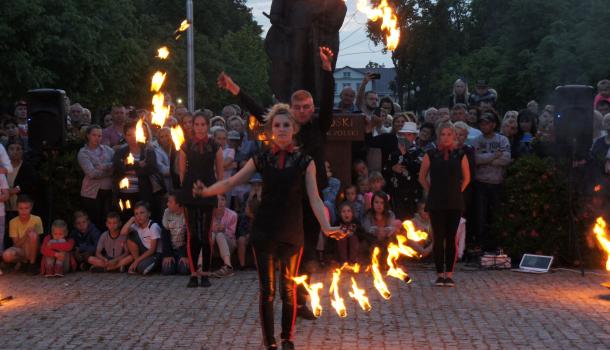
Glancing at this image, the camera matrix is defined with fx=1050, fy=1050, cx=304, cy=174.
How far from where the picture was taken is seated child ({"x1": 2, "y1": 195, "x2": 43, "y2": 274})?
45.8 ft

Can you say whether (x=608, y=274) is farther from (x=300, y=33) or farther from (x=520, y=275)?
(x=300, y=33)

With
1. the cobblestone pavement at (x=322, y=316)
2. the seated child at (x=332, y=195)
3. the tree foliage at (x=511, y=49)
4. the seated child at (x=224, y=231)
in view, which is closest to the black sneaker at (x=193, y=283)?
the cobblestone pavement at (x=322, y=316)

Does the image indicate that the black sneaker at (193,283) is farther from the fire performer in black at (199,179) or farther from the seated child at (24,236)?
the seated child at (24,236)

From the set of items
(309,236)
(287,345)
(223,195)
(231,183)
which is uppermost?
(231,183)

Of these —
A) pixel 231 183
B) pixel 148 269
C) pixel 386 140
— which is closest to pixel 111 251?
pixel 148 269

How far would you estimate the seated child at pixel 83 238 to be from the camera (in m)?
14.1

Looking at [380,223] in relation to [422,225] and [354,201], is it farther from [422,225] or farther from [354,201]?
[422,225]

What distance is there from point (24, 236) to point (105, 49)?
28672mm

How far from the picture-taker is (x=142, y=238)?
45.8 ft

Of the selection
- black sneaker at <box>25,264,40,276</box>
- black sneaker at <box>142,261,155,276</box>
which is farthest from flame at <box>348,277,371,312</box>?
black sneaker at <box>25,264,40,276</box>

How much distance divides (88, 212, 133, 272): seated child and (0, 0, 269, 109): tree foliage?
18.0 metres

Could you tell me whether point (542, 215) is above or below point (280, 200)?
below

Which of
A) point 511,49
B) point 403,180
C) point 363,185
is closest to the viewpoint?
point 363,185

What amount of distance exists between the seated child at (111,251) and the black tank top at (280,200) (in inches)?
241
